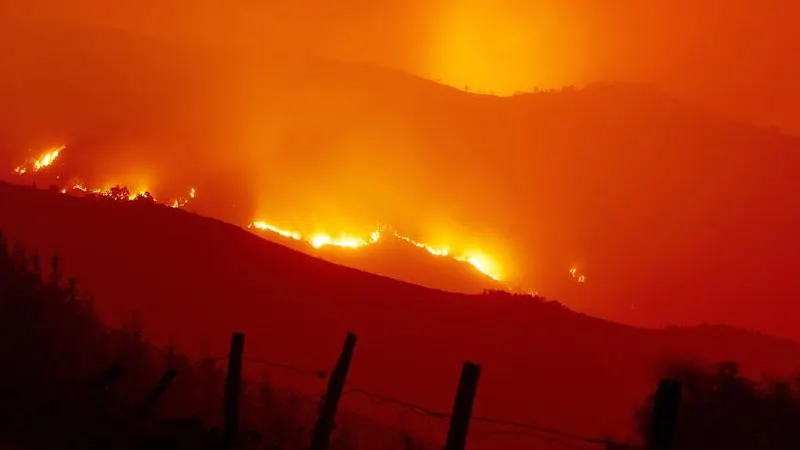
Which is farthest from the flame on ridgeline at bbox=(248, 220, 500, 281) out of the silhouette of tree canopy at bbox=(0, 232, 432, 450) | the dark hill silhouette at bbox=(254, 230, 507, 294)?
the silhouette of tree canopy at bbox=(0, 232, 432, 450)

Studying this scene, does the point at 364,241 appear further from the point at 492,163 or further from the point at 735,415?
the point at 735,415

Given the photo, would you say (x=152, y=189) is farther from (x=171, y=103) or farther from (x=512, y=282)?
(x=512, y=282)

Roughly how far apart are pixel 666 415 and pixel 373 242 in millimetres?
34645

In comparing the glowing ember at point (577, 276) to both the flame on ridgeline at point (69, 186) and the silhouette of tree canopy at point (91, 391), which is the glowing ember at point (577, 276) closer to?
the flame on ridgeline at point (69, 186)

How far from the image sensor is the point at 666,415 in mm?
7020

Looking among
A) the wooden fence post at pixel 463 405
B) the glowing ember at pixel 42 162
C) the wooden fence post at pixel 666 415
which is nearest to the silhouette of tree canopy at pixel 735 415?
the wooden fence post at pixel 666 415

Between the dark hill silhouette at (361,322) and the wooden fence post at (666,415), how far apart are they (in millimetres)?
8188

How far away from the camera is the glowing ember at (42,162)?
164 ft

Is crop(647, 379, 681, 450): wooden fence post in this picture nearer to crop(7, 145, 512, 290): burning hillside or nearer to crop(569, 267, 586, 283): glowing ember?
crop(7, 145, 512, 290): burning hillside

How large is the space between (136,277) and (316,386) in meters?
7.71

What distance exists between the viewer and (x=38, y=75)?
66312 millimetres

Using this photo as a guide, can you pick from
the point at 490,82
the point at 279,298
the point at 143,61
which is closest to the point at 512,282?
the point at 279,298

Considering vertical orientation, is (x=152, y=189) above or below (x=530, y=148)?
below

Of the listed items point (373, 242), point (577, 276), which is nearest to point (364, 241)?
point (373, 242)
